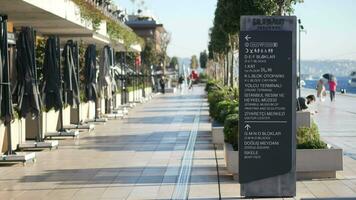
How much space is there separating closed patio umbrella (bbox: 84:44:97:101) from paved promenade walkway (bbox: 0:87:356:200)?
280 centimetres

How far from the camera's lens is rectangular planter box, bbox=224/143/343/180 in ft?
33.1

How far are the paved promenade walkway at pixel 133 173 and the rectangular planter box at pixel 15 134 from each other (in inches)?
27.1

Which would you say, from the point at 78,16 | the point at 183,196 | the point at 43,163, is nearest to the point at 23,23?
the point at 78,16

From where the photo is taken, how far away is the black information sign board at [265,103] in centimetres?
838

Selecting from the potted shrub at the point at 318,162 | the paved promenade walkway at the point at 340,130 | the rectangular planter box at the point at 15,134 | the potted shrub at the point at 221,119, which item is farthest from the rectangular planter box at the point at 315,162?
the rectangular planter box at the point at 15,134

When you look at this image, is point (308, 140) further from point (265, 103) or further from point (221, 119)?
point (221, 119)

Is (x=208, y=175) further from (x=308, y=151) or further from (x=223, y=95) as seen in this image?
(x=223, y=95)

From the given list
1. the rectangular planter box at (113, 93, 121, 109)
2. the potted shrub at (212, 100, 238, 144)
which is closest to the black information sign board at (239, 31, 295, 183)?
the potted shrub at (212, 100, 238, 144)

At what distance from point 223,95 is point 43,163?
8052 mm

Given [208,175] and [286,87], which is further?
[208,175]

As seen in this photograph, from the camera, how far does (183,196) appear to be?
901 centimetres

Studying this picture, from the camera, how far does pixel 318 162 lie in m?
10.1

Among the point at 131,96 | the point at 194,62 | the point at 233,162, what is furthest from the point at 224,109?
the point at 194,62

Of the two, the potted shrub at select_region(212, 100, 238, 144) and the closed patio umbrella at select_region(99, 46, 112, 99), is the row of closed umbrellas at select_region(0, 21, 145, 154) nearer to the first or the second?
the closed patio umbrella at select_region(99, 46, 112, 99)
